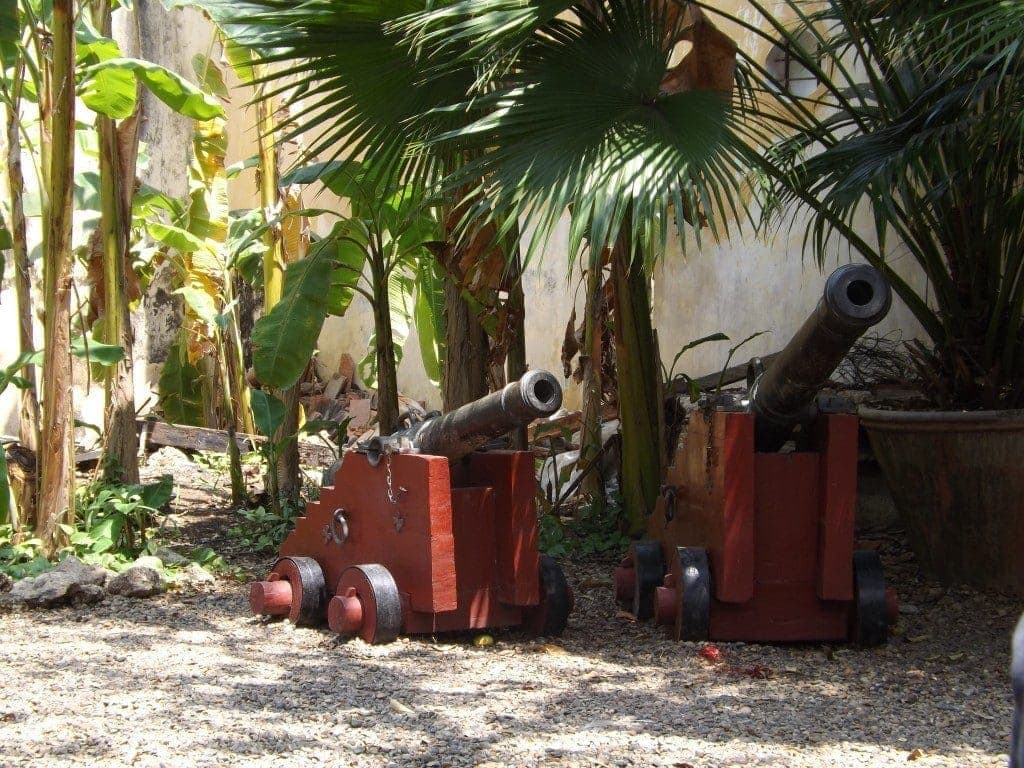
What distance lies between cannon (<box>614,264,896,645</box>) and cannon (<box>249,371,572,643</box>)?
22.0 inches

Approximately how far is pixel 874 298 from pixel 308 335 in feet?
10.8

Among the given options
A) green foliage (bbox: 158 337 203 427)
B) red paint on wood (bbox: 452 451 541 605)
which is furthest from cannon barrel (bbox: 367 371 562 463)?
green foliage (bbox: 158 337 203 427)

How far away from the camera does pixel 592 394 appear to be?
690 centimetres

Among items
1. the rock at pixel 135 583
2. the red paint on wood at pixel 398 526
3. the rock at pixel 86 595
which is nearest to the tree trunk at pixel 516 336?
the red paint on wood at pixel 398 526

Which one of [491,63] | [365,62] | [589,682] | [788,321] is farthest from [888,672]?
[788,321]

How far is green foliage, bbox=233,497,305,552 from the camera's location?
6.18 meters

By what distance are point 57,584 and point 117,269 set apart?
6.56ft

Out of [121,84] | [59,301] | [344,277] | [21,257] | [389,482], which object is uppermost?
[121,84]

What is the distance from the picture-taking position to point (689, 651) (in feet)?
13.7

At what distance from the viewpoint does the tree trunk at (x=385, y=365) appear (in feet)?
20.5

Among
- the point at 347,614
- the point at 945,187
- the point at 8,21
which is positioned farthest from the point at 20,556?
the point at 945,187

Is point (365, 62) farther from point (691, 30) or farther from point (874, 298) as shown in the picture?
point (874, 298)

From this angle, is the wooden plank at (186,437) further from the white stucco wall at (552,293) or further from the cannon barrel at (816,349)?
the cannon barrel at (816,349)

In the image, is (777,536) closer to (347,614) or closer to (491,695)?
(491,695)
